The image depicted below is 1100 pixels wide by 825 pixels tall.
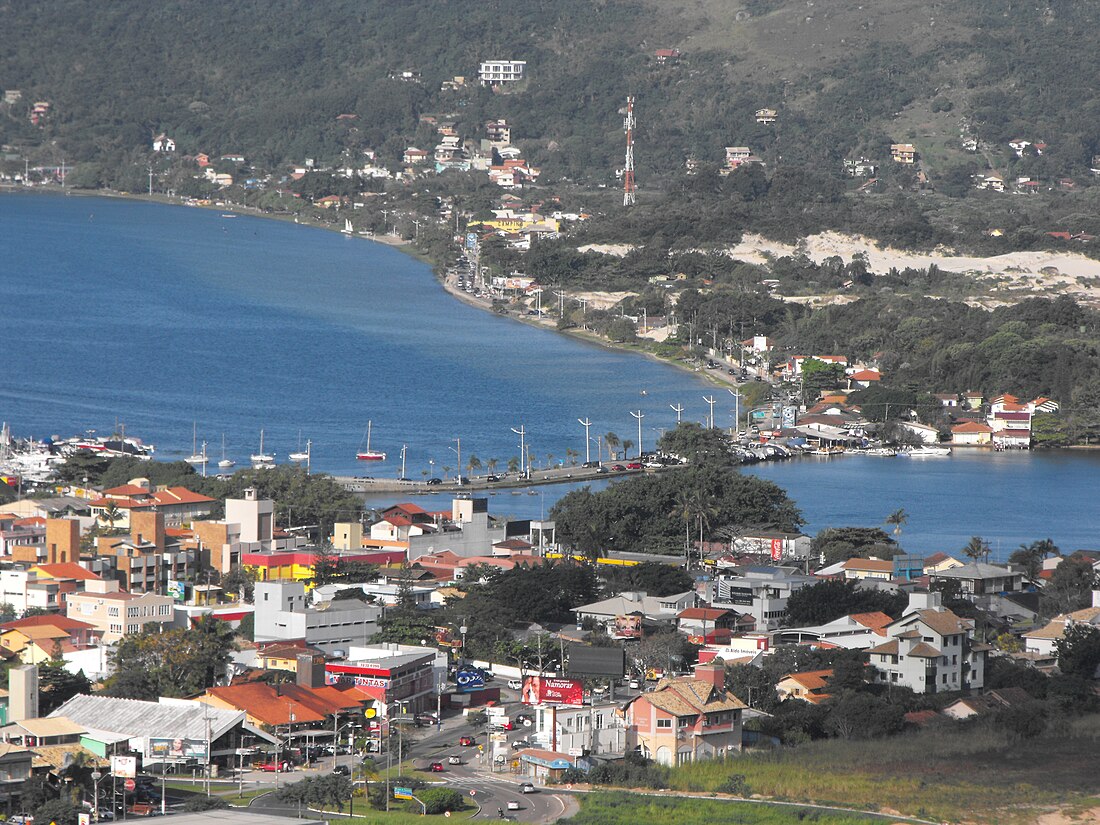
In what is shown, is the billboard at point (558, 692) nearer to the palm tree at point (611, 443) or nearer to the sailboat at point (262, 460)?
the sailboat at point (262, 460)

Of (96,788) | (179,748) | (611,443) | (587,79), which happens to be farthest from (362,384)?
(587,79)

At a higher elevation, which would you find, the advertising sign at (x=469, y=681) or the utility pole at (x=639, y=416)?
the utility pole at (x=639, y=416)

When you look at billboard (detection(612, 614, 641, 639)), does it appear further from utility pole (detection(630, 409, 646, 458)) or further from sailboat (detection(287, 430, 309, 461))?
utility pole (detection(630, 409, 646, 458))

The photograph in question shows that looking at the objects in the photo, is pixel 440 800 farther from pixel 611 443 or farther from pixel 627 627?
pixel 611 443

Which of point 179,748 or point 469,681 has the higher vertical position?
point 469,681

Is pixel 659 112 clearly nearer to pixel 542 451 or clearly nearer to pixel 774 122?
pixel 774 122

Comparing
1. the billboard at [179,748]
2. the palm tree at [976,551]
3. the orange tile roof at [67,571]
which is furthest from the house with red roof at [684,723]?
the palm tree at [976,551]

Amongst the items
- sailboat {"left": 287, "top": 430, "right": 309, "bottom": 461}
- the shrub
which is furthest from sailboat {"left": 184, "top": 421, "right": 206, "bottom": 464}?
the shrub

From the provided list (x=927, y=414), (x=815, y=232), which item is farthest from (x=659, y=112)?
(x=927, y=414)
